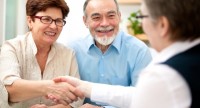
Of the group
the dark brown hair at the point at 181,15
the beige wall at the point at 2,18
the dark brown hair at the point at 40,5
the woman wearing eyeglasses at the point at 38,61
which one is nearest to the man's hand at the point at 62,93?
the woman wearing eyeglasses at the point at 38,61

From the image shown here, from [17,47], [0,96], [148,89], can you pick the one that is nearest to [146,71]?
[148,89]

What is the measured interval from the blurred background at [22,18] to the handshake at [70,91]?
724 millimetres

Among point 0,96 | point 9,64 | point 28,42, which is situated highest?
point 28,42

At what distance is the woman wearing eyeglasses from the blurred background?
1.51 feet

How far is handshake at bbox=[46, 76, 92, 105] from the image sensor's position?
1513 millimetres

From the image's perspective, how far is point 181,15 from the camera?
0.82 metres

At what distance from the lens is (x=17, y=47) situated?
68.9 inches

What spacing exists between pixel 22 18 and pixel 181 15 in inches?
95.2

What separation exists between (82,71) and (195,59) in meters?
1.24

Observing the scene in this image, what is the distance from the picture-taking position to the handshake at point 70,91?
1.51 meters

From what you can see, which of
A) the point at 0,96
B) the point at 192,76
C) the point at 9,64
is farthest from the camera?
the point at 9,64

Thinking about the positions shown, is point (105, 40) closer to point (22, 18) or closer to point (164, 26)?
point (164, 26)

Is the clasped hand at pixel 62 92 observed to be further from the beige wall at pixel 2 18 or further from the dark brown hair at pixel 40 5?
the beige wall at pixel 2 18

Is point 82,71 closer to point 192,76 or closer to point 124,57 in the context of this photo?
point 124,57
